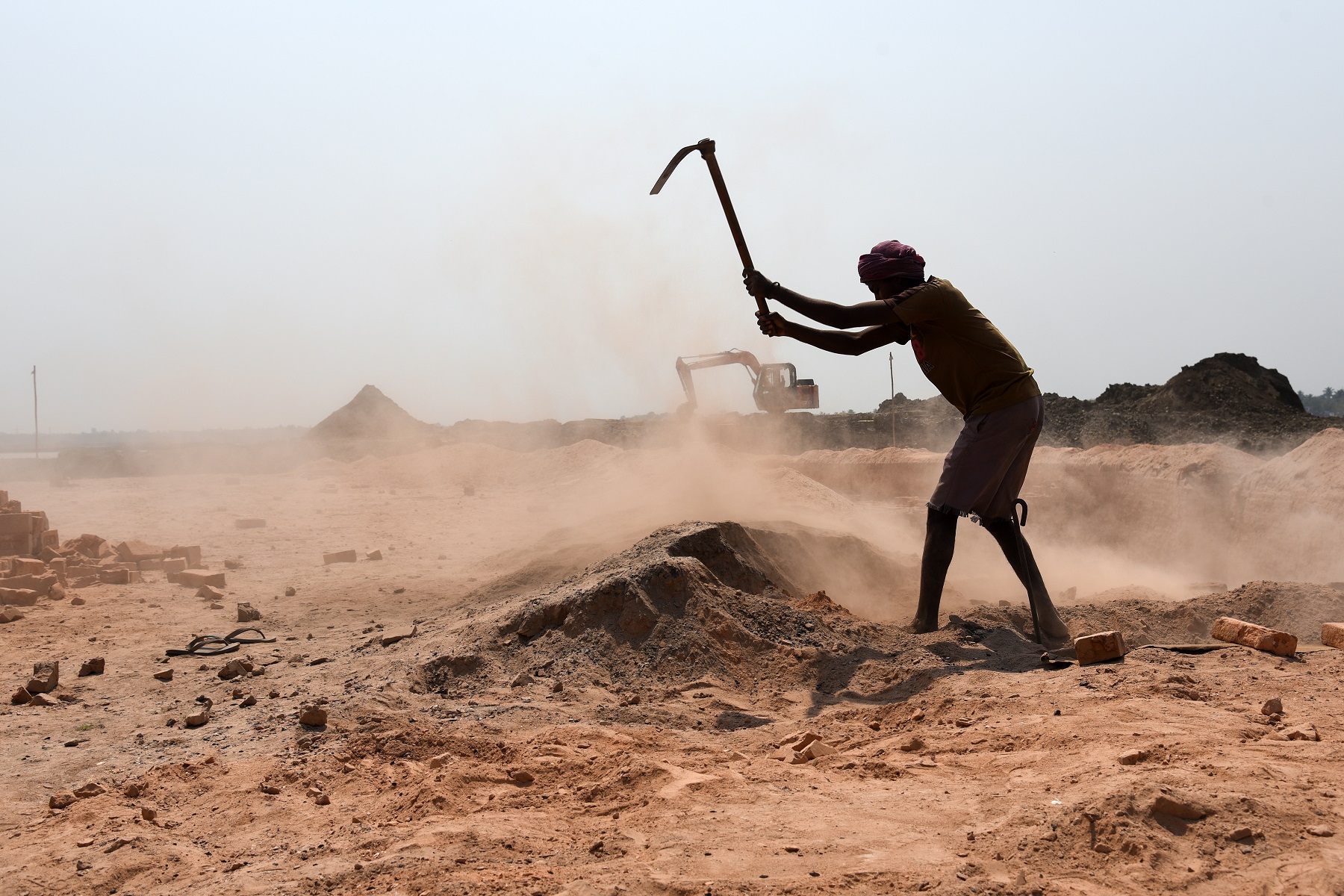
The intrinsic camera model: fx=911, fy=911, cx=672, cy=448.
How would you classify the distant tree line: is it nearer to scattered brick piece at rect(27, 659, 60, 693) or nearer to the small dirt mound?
the small dirt mound

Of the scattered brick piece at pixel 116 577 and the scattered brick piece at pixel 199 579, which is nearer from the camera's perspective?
the scattered brick piece at pixel 199 579

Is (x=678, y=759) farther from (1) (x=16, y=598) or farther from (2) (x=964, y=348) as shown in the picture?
(1) (x=16, y=598)

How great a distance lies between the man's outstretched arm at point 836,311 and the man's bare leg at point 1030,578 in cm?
112

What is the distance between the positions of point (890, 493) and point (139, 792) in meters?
13.9

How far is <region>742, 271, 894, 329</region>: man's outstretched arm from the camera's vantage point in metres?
4.12

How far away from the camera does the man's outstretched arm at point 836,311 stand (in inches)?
162

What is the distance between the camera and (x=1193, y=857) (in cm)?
198

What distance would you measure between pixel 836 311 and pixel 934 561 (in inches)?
50.0

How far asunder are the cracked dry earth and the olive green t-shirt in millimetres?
1177

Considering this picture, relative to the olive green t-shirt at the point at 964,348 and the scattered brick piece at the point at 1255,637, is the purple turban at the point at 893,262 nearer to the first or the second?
the olive green t-shirt at the point at 964,348

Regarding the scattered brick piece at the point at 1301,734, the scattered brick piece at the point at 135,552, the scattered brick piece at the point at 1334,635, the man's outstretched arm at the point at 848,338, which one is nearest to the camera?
the scattered brick piece at the point at 1301,734

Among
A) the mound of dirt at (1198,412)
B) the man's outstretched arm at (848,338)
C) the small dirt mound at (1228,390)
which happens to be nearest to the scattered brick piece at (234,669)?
the man's outstretched arm at (848,338)

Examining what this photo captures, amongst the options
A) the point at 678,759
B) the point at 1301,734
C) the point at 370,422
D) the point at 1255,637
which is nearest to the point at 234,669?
the point at 678,759

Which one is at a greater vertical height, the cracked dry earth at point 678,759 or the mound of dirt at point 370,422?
the mound of dirt at point 370,422
